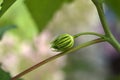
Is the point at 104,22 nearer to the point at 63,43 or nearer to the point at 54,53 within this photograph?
the point at 63,43

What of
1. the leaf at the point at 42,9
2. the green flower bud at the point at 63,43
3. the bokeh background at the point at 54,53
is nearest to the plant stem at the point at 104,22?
the green flower bud at the point at 63,43

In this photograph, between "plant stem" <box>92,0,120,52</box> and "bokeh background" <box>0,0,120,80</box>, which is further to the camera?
"bokeh background" <box>0,0,120,80</box>

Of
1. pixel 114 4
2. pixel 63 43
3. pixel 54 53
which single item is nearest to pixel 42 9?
pixel 114 4

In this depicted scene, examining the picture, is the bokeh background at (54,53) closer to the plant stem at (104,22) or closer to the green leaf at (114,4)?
the green leaf at (114,4)

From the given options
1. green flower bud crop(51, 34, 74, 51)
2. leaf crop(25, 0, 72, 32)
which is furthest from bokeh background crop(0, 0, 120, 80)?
green flower bud crop(51, 34, 74, 51)

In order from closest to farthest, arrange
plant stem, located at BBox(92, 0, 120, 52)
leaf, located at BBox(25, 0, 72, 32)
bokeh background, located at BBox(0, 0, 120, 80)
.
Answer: plant stem, located at BBox(92, 0, 120, 52), leaf, located at BBox(25, 0, 72, 32), bokeh background, located at BBox(0, 0, 120, 80)

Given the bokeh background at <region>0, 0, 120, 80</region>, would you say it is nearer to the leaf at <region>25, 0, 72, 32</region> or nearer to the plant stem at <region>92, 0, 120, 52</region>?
the leaf at <region>25, 0, 72, 32</region>

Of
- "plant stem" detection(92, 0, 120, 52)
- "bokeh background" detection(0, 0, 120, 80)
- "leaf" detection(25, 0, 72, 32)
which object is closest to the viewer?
"plant stem" detection(92, 0, 120, 52)
